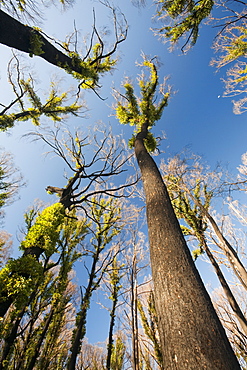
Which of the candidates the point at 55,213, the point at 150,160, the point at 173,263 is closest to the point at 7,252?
the point at 55,213

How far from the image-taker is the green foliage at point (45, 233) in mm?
5527

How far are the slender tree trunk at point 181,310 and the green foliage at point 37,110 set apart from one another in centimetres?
1021

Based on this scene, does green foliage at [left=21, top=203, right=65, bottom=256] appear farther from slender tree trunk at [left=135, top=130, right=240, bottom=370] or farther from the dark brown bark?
the dark brown bark

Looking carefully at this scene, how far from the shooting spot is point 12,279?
4.54 metres

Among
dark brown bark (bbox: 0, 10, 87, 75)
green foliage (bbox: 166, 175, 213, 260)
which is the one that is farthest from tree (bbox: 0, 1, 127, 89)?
green foliage (bbox: 166, 175, 213, 260)

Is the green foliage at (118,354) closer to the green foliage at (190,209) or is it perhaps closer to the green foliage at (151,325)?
the green foliage at (151,325)

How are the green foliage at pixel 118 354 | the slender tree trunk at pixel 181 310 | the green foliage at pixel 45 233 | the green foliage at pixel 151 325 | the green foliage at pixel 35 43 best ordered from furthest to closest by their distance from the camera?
the green foliage at pixel 118 354, the green foliage at pixel 151 325, the green foliage at pixel 45 233, the green foliage at pixel 35 43, the slender tree trunk at pixel 181 310

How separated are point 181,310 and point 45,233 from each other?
5292 millimetres

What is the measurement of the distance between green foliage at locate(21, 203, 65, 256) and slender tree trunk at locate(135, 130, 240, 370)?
14.4 feet

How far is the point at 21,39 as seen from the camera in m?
4.99

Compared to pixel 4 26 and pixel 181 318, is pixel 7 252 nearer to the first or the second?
pixel 4 26

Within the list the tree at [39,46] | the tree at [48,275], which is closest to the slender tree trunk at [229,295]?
the tree at [48,275]

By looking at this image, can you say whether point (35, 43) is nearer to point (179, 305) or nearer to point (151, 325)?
point (179, 305)

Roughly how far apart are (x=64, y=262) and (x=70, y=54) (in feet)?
31.2
